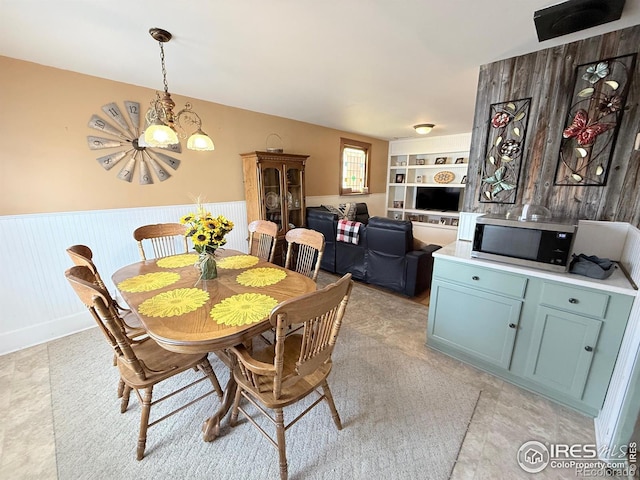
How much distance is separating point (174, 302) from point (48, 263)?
1880 mm

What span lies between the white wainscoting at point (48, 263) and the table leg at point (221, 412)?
1.90 m

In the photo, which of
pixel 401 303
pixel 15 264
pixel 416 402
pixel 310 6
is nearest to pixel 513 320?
pixel 416 402

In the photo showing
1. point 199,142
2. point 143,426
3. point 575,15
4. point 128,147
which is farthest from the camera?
point 128,147

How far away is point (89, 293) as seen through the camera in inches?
44.3

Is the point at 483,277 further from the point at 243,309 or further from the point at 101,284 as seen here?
the point at 101,284

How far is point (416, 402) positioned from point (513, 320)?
2.83 feet

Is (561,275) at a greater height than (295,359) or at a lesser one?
greater

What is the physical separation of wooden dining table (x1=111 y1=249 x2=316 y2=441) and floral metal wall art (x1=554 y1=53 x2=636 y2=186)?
2.05 m

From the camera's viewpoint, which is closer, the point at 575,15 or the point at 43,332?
the point at 575,15

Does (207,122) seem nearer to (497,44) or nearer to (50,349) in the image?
(50,349)

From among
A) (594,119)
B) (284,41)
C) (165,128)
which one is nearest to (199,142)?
(165,128)

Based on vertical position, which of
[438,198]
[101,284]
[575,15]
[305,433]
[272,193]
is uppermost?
[575,15]

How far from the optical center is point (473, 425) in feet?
5.15

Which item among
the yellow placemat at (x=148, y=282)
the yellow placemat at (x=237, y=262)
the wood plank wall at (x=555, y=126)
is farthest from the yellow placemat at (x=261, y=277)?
the wood plank wall at (x=555, y=126)
